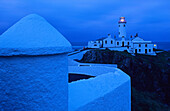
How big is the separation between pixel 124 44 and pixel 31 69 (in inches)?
1493

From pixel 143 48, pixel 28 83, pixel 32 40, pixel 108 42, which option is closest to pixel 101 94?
pixel 28 83

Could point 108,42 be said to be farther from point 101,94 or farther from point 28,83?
point 28,83

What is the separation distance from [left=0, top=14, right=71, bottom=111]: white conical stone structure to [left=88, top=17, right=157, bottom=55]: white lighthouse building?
34.5 metres

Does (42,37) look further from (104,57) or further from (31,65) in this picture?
(104,57)

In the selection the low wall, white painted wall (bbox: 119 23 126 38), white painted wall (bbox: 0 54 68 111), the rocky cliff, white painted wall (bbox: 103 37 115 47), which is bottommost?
the rocky cliff

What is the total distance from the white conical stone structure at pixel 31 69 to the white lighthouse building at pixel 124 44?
34497mm

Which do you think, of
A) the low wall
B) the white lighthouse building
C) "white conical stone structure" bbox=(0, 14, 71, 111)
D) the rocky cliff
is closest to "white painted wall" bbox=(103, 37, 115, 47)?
the white lighthouse building

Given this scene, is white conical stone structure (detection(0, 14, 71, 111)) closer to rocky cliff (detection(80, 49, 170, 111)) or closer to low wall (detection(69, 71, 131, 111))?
low wall (detection(69, 71, 131, 111))

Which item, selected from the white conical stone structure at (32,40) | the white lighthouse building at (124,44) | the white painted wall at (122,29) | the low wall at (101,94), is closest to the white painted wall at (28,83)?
the white conical stone structure at (32,40)

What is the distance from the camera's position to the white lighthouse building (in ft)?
121

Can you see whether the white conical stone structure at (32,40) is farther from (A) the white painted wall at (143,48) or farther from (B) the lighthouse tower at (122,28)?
(B) the lighthouse tower at (122,28)

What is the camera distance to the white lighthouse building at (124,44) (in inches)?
1447

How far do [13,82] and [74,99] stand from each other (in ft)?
7.48

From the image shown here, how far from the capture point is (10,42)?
109 inches
